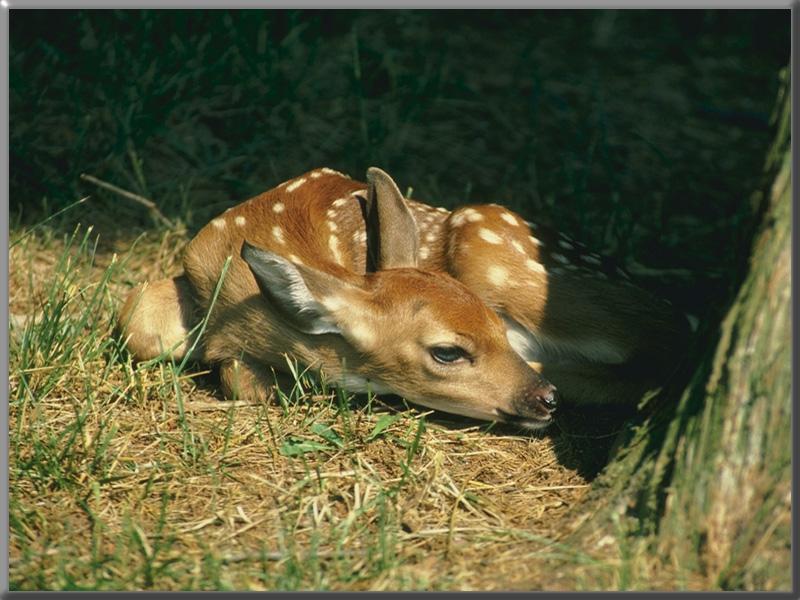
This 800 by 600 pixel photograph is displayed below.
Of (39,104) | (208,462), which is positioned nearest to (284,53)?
(39,104)

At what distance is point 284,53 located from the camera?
21.7 ft

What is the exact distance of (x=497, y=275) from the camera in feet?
15.1

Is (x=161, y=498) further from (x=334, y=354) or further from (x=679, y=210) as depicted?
(x=679, y=210)

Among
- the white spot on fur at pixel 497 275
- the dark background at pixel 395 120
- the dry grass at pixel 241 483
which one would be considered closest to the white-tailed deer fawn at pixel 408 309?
the white spot on fur at pixel 497 275

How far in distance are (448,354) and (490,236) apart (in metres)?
0.65

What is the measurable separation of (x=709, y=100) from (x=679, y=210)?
127 centimetres

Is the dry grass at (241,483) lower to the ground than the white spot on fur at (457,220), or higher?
lower

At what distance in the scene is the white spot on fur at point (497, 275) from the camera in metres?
4.59

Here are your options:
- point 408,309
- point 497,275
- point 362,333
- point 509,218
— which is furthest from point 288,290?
point 509,218

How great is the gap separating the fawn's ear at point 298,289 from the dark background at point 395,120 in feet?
5.22

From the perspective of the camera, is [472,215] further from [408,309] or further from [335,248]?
[408,309]

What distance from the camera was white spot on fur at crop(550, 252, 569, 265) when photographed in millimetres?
4664

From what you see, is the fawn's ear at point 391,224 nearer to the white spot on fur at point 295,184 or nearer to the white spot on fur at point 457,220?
the white spot on fur at point 457,220

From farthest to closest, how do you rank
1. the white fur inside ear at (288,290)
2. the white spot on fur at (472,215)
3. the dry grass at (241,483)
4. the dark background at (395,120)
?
the dark background at (395,120)
the white spot on fur at (472,215)
the white fur inside ear at (288,290)
the dry grass at (241,483)
